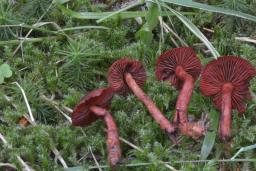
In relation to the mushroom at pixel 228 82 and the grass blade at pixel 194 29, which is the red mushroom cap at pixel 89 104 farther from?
the grass blade at pixel 194 29

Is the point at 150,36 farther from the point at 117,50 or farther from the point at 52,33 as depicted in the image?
the point at 52,33

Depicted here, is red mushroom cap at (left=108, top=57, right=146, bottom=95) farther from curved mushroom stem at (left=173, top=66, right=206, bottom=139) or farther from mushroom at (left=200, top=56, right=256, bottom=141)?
mushroom at (left=200, top=56, right=256, bottom=141)

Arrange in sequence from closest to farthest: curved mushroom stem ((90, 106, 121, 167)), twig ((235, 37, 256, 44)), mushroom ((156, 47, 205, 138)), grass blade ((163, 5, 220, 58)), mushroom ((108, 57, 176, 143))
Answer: curved mushroom stem ((90, 106, 121, 167))
mushroom ((156, 47, 205, 138))
mushroom ((108, 57, 176, 143))
grass blade ((163, 5, 220, 58))
twig ((235, 37, 256, 44))

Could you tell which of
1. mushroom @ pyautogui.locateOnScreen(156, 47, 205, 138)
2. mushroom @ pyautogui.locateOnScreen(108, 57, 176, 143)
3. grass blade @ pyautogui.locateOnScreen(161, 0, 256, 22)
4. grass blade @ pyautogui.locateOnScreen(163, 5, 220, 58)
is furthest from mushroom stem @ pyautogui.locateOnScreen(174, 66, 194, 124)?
grass blade @ pyautogui.locateOnScreen(161, 0, 256, 22)

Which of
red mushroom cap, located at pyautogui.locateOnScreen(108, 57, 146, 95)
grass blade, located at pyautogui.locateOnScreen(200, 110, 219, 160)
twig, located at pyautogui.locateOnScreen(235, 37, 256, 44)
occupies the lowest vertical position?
grass blade, located at pyautogui.locateOnScreen(200, 110, 219, 160)

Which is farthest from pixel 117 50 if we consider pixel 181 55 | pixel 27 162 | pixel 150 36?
pixel 27 162

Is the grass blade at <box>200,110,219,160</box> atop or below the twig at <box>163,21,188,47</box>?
below

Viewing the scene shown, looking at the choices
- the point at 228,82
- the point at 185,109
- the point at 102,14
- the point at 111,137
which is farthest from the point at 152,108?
the point at 102,14

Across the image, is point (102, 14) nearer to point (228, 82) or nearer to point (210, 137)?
point (228, 82)
